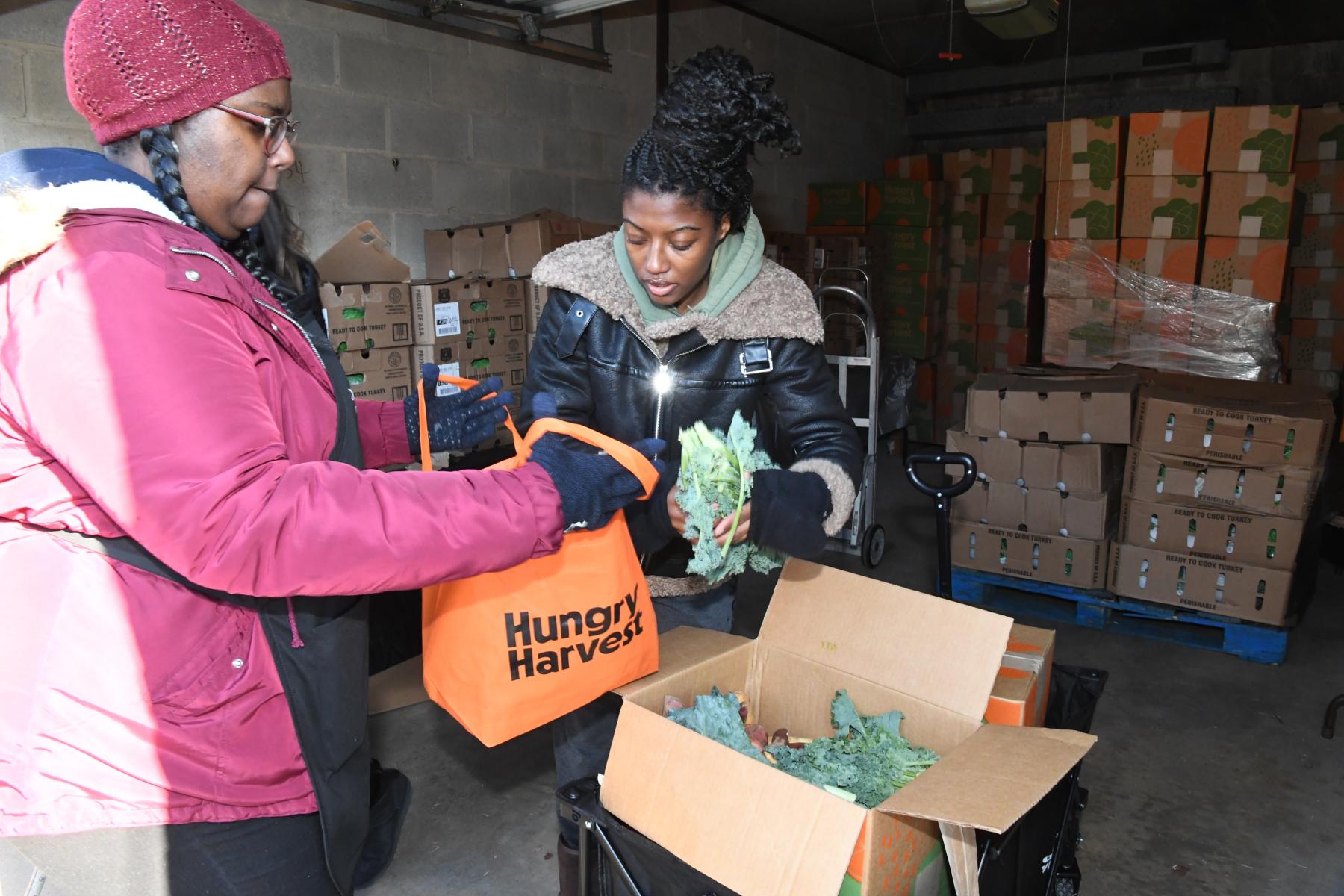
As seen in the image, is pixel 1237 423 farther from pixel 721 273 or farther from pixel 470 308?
pixel 470 308

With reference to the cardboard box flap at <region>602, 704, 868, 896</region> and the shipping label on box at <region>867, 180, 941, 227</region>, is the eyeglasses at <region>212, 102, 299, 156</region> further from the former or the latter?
the shipping label on box at <region>867, 180, 941, 227</region>

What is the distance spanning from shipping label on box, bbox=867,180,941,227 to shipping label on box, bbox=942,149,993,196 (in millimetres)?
206

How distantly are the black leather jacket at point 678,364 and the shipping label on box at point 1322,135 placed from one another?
208 inches

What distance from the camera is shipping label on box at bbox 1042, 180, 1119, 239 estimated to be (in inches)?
192

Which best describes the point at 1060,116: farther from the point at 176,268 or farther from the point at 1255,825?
the point at 176,268

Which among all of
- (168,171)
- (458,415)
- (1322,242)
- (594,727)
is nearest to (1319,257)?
(1322,242)

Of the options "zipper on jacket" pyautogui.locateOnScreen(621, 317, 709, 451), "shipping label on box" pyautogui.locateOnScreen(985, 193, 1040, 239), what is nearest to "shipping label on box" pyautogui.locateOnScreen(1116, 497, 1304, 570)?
"zipper on jacket" pyautogui.locateOnScreen(621, 317, 709, 451)

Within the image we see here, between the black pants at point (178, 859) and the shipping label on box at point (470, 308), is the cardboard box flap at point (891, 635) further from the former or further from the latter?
the shipping label on box at point (470, 308)

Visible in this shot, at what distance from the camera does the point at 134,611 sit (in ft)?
3.01

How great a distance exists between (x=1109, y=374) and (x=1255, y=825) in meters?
1.94

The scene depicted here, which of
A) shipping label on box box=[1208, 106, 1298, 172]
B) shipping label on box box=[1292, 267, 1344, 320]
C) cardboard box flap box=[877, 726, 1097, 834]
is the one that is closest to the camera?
cardboard box flap box=[877, 726, 1097, 834]

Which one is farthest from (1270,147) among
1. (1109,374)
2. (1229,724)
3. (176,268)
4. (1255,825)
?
(176,268)

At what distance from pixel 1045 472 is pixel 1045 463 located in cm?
4

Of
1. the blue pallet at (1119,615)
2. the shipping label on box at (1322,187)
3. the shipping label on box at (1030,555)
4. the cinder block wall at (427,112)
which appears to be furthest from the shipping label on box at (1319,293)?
the cinder block wall at (427,112)
